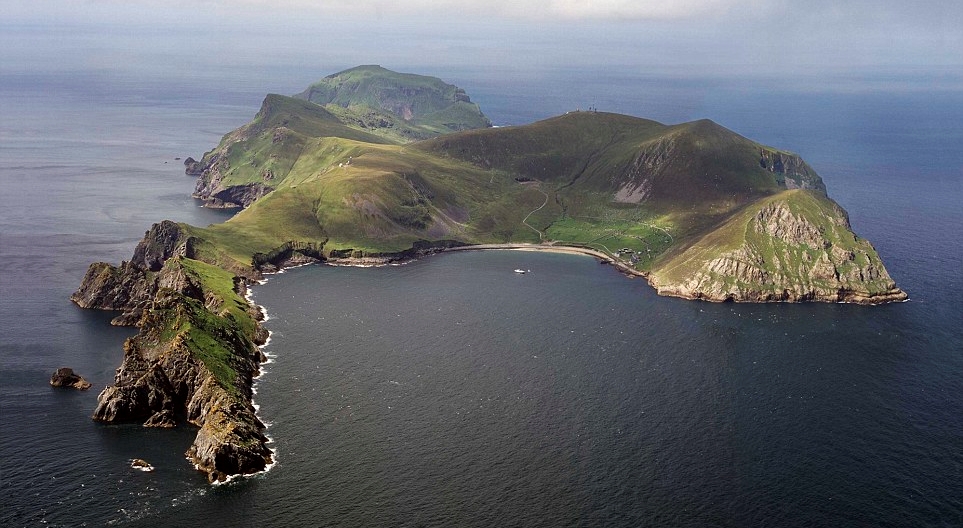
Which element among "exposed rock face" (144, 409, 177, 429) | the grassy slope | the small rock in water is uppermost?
the grassy slope

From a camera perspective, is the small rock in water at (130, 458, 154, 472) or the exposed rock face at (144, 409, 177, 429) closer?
the small rock in water at (130, 458, 154, 472)

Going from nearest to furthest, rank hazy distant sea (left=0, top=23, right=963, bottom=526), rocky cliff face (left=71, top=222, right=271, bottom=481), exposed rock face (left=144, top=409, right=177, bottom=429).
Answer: hazy distant sea (left=0, top=23, right=963, bottom=526)
rocky cliff face (left=71, top=222, right=271, bottom=481)
exposed rock face (left=144, top=409, right=177, bottom=429)

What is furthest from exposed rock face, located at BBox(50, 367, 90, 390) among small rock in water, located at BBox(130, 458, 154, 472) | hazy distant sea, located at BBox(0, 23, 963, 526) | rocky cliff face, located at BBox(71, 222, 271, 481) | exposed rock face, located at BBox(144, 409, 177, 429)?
small rock in water, located at BBox(130, 458, 154, 472)

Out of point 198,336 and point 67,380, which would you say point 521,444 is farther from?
point 67,380

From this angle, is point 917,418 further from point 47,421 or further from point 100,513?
point 47,421

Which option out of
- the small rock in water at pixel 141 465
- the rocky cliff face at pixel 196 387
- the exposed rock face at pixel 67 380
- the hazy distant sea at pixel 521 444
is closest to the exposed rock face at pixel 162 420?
the rocky cliff face at pixel 196 387

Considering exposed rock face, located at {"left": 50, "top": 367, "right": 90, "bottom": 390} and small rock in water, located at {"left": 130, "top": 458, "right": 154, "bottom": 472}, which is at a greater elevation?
exposed rock face, located at {"left": 50, "top": 367, "right": 90, "bottom": 390}

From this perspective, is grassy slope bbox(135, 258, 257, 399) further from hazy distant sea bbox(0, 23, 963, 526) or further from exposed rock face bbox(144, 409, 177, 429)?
exposed rock face bbox(144, 409, 177, 429)

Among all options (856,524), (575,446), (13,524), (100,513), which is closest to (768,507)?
(856,524)
